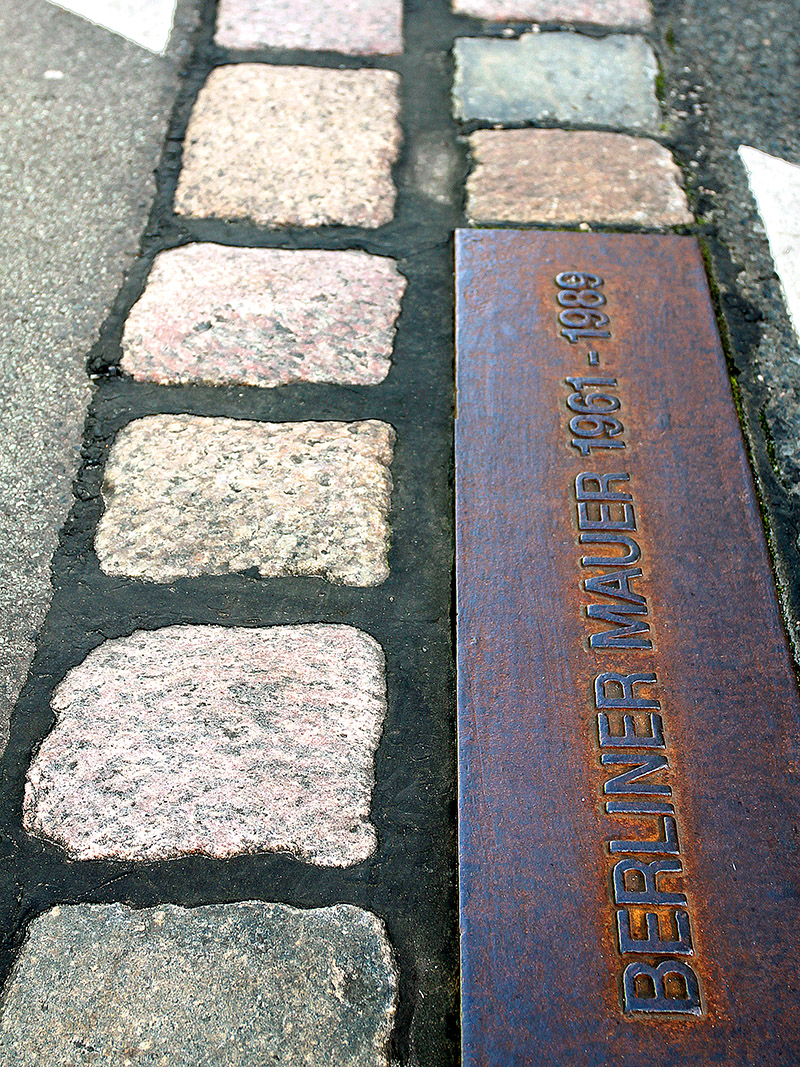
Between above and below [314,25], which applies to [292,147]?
below

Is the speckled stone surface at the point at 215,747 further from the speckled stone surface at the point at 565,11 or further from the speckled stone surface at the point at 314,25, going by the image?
the speckled stone surface at the point at 565,11

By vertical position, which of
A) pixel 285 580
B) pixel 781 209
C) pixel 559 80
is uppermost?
pixel 559 80

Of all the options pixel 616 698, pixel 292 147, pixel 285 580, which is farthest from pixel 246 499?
pixel 292 147

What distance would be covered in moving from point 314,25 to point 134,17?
0.39 meters

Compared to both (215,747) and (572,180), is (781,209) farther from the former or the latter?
(215,747)

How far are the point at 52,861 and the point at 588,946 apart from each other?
58 cm

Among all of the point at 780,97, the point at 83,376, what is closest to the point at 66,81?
the point at 83,376

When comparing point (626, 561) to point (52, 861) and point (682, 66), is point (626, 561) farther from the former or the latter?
point (682, 66)

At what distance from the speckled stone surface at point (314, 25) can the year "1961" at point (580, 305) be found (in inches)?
31.8

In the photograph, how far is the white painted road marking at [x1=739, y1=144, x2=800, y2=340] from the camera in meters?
1.55

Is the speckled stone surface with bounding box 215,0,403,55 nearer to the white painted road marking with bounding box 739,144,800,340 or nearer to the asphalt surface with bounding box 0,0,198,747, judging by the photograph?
the asphalt surface with bounding box 0,0,198,747

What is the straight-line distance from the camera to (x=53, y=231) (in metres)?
1.59

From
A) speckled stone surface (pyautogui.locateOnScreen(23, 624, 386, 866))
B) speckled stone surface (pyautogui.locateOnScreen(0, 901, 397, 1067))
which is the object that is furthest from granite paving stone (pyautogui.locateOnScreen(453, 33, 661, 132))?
speckled stone surface (pyautogui.locateOnScreen(0, 901, 397, 1067))

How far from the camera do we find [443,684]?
1126 millimetres
